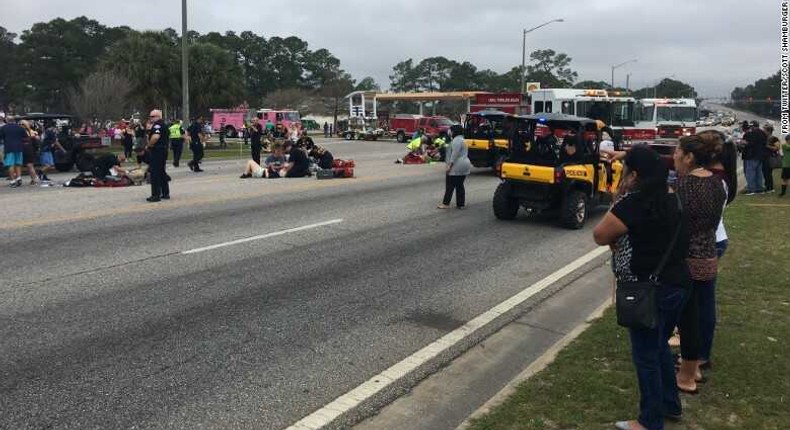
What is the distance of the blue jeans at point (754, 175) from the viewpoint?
53.0 feet

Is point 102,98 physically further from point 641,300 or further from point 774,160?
point 641,300

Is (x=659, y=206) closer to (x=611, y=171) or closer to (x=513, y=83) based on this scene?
(x=611, y=171)

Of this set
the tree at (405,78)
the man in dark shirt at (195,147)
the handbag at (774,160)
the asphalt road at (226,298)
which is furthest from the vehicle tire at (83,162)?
the tree at (405,78)

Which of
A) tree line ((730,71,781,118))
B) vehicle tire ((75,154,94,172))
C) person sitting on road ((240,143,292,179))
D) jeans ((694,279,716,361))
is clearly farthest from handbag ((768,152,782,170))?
tree line ((730,71,781,118))

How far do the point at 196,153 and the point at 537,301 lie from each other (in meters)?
16.6

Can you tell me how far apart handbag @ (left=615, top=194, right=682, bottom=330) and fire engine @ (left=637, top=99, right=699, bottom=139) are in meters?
30.4

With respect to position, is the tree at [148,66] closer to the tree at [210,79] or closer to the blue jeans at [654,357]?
the tree at [210,79]

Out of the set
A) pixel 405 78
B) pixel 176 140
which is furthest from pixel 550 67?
pixel 176 140

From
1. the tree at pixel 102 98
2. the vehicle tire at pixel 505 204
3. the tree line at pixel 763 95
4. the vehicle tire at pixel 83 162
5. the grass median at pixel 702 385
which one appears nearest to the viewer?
the grass median at pixel 702 385

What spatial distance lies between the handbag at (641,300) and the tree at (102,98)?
43.0m

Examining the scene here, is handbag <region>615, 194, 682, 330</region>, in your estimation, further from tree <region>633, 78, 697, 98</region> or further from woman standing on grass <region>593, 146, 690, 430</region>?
tree <region>633, 78, 697, 98</region>

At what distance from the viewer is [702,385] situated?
459 centimetres

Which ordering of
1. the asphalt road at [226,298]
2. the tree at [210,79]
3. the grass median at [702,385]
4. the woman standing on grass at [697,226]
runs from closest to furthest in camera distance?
the grass median at [702,385], the woman standing on grass at [697,226], the asphalt road at [226,298], the tree at [210,79]

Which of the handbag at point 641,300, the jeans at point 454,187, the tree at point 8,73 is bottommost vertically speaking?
the handbag at point 641,300
